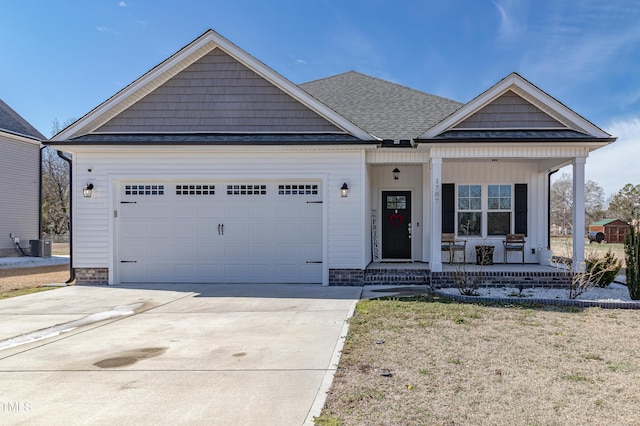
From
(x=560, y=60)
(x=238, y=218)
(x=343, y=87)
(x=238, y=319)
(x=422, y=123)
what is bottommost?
(x=238, y=319)

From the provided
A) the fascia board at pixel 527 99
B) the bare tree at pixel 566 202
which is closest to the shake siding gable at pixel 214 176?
the fascia board at pixel 527 99

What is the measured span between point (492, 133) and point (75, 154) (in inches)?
400

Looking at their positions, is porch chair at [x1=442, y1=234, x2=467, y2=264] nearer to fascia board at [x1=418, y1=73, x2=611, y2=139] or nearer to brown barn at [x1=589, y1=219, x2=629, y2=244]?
fascia board at [x1=418, y1=73, x2=611, y2=139]

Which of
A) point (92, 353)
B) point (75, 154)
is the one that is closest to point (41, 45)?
Answer: point (75, 154)

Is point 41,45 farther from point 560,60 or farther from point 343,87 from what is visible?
point 560,60

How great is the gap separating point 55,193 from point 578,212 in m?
37.8

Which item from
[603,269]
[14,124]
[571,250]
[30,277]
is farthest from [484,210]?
[14,124]

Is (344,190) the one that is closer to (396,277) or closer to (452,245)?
(396,277)

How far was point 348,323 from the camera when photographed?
21.5ft

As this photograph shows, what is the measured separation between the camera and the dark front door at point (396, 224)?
12.5 meters

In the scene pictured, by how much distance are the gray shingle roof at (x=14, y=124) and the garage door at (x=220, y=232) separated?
1053 centimetres

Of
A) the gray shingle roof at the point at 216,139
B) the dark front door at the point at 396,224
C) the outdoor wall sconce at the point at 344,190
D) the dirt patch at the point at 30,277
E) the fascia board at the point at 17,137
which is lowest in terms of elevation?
the dirt patch at the point at 30,277

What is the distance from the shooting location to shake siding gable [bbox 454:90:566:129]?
10062mm

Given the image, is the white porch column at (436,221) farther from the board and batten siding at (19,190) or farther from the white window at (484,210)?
the board and batten siding at (19,190)
